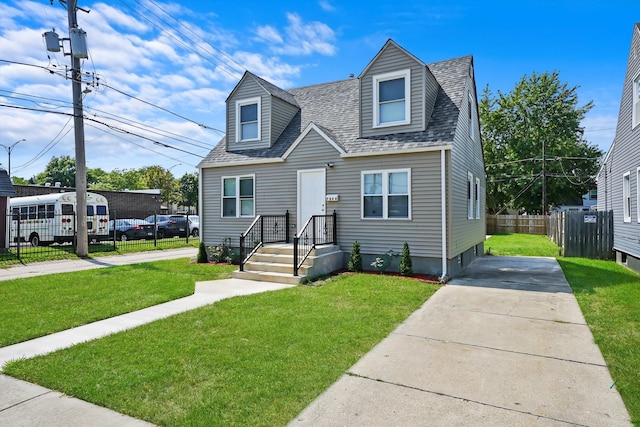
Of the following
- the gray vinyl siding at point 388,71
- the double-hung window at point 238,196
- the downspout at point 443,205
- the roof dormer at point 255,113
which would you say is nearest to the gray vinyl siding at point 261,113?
the roof dormer at point 255,113

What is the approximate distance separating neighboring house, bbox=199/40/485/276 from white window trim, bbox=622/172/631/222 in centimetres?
417

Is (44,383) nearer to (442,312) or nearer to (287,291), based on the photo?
(287,291)

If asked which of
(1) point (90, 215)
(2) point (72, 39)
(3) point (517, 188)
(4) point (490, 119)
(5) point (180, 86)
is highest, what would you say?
(4) point (490, 119)

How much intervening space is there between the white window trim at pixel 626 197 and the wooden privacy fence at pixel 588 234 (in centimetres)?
196

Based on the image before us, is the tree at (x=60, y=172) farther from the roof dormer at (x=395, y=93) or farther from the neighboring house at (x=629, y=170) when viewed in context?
the neighboring house at (x=629, y=170)

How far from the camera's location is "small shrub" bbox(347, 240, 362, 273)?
9930mm

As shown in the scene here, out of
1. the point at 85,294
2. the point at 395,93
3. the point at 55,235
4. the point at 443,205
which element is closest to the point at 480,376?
the point at 443,205

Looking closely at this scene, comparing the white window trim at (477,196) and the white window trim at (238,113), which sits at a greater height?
the white window trim at (238,113)

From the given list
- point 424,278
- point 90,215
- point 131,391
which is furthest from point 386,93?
point 90,215

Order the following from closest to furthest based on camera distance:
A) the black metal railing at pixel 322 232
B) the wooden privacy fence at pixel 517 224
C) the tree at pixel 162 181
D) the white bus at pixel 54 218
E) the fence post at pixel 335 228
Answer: the black metal railing at pixel 322 232
the fence post at pixel 335 228
the white bus at pixel 54 218
the wooden privacy fence at pixel 517 224
the tree at pixel 162 181

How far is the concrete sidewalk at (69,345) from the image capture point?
2.88 meters

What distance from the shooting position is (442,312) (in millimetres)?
6195

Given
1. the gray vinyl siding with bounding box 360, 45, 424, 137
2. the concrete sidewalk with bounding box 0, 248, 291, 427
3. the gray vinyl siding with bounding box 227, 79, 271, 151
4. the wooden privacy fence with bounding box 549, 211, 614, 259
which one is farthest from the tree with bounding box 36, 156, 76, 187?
the wooden privacy fence with bounding box 549, 211, 614, 259

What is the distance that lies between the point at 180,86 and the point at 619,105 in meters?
16.1
